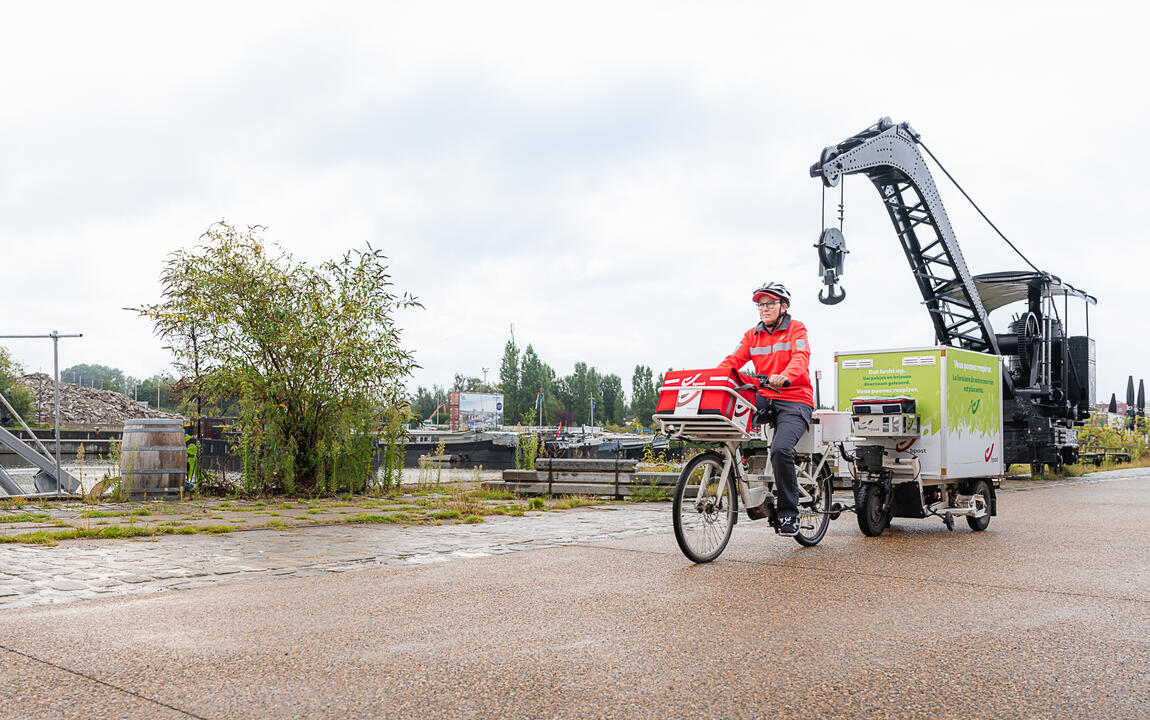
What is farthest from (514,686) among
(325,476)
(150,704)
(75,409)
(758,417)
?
(75,409)

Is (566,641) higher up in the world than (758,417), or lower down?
lower down

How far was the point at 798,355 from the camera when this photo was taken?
7.72 meters

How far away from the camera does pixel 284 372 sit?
13742mm

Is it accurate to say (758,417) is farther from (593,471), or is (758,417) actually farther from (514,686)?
(593,471)

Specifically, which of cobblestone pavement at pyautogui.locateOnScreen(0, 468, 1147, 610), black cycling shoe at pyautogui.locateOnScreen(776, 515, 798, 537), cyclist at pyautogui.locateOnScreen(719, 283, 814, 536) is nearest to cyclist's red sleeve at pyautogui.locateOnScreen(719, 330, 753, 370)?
cyclist at pyautogui.locateOnScreen(719, 283, 814, 536)

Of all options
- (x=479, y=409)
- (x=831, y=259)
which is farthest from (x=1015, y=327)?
(x=479, y=409)

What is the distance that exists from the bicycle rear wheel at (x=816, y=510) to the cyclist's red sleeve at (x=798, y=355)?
107 centimetres

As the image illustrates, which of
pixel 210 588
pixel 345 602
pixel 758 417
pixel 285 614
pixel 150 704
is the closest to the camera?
pixel 150 704

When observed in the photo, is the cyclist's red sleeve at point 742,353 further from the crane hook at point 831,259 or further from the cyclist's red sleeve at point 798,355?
the crane hook at point 831,259

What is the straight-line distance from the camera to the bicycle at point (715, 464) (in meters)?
7.18

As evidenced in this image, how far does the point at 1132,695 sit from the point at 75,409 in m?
101

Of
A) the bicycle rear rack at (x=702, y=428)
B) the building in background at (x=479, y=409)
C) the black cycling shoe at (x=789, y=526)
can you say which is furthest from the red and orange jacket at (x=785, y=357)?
the building in background at (x=479, y=409)

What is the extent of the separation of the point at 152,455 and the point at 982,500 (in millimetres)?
9894

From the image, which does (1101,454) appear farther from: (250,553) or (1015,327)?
(250,553)
